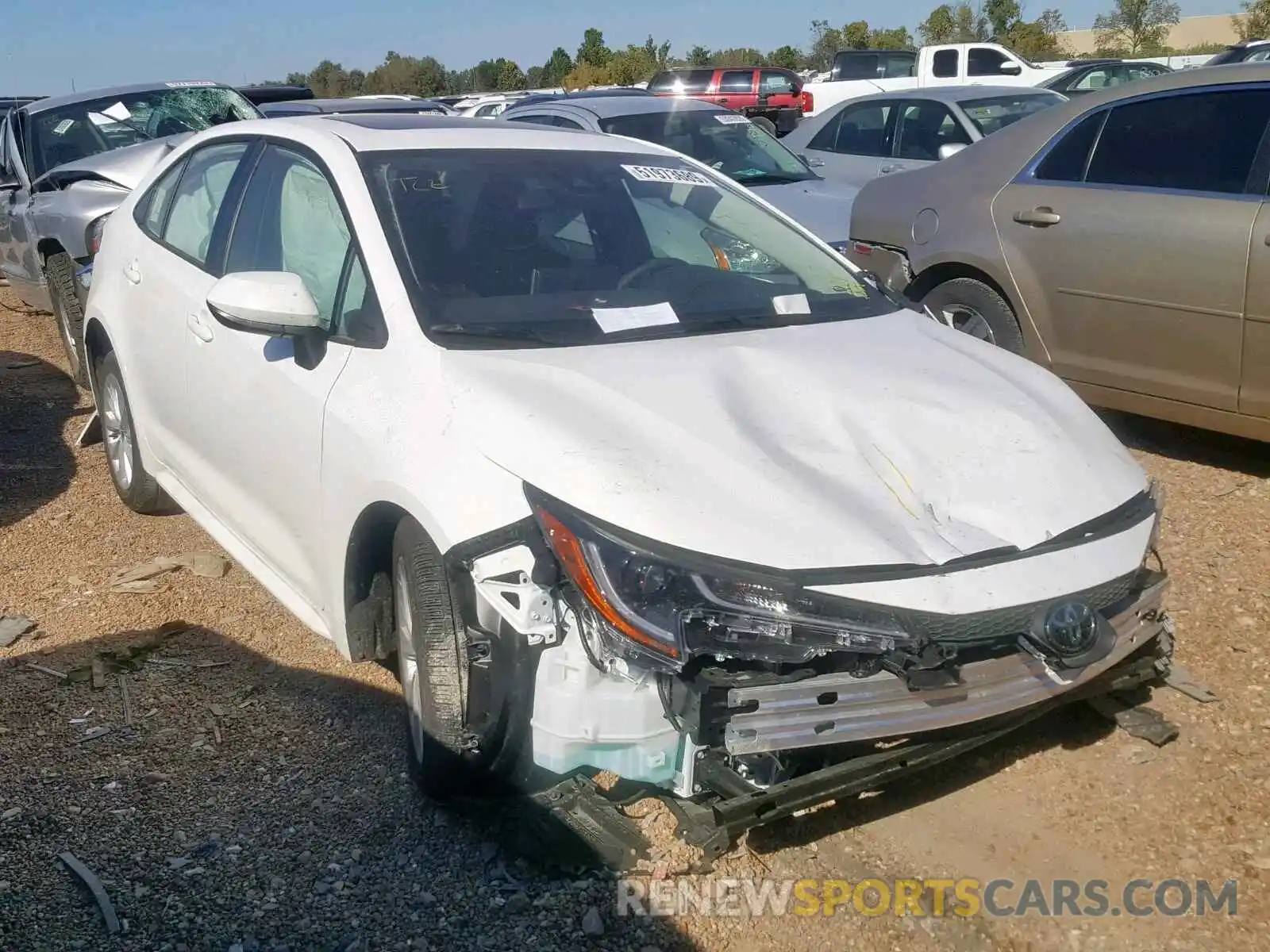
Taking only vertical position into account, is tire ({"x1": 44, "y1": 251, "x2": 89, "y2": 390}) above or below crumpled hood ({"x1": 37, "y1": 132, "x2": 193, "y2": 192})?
below

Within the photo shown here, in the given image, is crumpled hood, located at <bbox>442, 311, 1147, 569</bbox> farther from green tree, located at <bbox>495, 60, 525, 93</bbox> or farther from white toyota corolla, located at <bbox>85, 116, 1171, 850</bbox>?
green tree, located at <bbox>495, 60, 525, 93</bbox>

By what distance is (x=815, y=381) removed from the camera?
3.22m

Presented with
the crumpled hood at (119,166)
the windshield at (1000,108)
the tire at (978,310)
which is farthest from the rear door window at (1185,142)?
the crumpled hood at (119,166)

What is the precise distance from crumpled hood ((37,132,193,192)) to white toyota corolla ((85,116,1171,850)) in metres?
3.61

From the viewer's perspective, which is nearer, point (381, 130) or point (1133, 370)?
point (381, 130)

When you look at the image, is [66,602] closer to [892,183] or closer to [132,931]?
[132,931]

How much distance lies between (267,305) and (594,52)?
2279 inches

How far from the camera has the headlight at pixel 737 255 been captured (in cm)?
401

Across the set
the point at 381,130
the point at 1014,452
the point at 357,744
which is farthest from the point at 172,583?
the point at 1014,452

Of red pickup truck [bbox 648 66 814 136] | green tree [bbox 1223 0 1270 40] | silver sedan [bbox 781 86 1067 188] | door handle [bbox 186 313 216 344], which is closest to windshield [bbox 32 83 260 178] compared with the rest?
silver sedan [bbox 781 86 1067 188]

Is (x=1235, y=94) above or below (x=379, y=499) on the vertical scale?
above

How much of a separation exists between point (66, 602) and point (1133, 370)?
4469 millimetres

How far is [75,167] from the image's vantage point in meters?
7.66

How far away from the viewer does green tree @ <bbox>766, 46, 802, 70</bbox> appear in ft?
181
